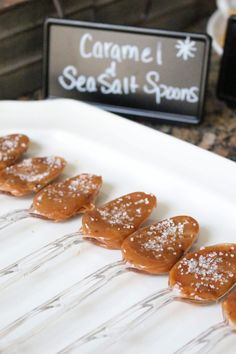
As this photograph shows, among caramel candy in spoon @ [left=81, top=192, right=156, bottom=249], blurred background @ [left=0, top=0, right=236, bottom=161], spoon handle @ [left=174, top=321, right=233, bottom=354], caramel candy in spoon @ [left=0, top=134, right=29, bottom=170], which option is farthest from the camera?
blurred background @ [left=0, top=0, right=236, bottom=161]

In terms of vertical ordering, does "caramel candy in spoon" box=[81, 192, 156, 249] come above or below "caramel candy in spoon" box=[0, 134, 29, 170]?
below

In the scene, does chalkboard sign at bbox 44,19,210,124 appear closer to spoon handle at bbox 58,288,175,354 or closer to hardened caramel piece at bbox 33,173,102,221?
hardened caramel piece at bbox 33,173,102,221

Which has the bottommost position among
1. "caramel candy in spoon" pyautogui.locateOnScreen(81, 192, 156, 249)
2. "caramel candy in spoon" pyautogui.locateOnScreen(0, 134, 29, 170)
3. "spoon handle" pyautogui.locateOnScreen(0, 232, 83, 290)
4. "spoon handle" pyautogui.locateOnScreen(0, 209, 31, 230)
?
"spoon handle" pyautogui.locateOnScreen(0, 232, 83, 290)

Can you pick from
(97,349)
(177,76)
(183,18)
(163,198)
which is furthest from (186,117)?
(97,349)

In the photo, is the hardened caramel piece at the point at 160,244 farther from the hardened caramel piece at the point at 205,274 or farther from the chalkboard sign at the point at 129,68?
the chalkboard sign at the point at 129,68

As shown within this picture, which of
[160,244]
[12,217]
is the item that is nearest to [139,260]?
[160,244]

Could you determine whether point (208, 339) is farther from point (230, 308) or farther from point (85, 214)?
point (85, 214)

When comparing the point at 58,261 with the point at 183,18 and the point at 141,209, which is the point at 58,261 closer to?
the point at 141,209

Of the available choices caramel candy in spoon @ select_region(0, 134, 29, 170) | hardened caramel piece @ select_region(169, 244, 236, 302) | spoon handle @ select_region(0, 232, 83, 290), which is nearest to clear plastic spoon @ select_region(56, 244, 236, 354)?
hardened caramel piece @ select_region(169, 244, 236, 302)
